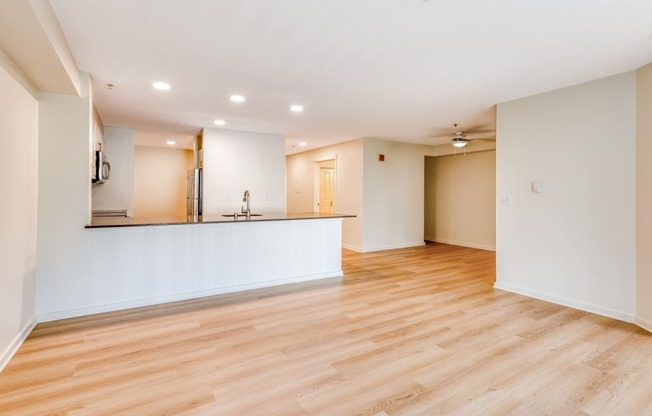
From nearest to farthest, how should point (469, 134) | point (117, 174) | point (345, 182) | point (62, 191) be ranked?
point (62, 191), point (117, 174), point (469, 134), point (345, 182)

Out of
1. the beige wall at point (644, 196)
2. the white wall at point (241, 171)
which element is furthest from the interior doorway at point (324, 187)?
the beige wall at point (644, 196)

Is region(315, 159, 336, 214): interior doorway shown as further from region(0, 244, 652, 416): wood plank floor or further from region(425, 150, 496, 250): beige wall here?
region(0, 244, 652, 416): wood plank floor

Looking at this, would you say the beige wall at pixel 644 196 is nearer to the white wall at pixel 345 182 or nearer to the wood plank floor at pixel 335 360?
the wood plank floor at pixel 335 360

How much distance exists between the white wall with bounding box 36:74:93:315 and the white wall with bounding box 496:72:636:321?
4.59 metres

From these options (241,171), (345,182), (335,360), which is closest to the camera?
(335,360)

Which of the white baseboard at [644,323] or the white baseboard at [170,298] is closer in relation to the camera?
the white baseboard at [644,323]

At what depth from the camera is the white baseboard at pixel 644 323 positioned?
2746 mm

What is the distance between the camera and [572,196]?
10.9ft

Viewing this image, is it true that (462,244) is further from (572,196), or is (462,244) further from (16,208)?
(16,208)

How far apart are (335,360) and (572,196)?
9.82ft

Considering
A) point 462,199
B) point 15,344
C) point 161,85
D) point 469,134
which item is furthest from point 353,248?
point 15,344

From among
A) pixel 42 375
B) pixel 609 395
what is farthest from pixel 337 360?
pixel 42 375

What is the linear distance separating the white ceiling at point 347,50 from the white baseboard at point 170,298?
89.6 inches

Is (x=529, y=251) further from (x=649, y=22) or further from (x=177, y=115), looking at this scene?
(x=177, y=115)
